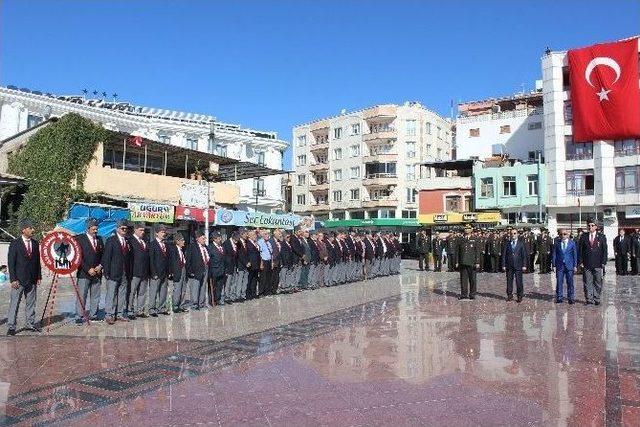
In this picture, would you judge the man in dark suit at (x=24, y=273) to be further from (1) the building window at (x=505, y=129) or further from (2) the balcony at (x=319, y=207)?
(2) the balcony at (x=319, y=207)

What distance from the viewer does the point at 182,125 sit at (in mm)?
47969

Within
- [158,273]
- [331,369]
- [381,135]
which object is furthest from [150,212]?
[381,135]

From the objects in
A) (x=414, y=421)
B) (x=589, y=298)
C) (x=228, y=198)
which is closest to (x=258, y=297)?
(x=589, y=298)

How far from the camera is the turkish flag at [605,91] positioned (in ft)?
141

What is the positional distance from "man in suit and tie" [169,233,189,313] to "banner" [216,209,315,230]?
13.9 m

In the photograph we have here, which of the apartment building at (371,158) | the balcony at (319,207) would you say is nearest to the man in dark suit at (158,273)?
the apartment building at (371,158)

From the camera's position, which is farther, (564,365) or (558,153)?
(558,153)

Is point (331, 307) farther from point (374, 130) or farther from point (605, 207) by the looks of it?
point (374, 130)

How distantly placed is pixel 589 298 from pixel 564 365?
7.35 metres

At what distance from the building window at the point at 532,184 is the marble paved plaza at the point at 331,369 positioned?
36.4 m

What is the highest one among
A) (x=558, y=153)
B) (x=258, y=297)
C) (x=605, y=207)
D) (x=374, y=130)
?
(x=374, y=130)

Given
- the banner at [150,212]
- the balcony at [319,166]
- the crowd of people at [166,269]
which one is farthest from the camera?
the balcony at [319,166]

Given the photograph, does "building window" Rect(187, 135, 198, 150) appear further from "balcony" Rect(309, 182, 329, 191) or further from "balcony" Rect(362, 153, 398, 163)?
"balcony" Rect(309, 182, 329, 191)

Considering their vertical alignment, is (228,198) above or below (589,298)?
above
